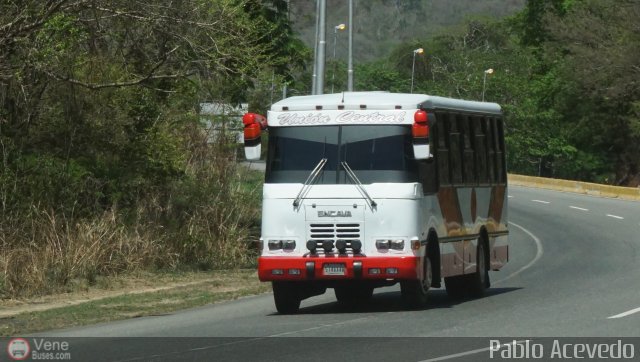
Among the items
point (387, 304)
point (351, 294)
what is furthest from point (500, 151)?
point (387, 304)

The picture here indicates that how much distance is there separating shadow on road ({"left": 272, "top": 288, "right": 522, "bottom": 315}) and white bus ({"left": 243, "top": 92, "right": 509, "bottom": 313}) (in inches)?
11.6

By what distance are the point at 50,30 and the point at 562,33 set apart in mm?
57886

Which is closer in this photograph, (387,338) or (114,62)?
(387,338)

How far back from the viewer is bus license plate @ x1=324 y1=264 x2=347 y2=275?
18.4 metres

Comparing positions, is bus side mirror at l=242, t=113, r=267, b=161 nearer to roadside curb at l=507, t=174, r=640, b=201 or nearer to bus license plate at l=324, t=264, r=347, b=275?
bus license plate at l=324, t=264, r=347, b=275

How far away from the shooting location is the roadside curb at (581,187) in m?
56.3

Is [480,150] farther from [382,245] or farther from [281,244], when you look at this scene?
[281,244]

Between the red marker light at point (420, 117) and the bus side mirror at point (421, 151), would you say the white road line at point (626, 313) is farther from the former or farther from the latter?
the red marker light at point (420, 117)

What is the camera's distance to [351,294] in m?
21.1

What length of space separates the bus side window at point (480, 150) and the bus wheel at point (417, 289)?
3.48m

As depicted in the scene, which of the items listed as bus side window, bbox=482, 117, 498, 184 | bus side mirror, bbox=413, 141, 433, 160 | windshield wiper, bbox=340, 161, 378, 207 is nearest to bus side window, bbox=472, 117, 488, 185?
bus side window, bbox=482, 117, 498, 184

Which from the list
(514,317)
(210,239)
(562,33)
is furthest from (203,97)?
(562,33)

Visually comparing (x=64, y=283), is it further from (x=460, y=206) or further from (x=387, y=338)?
(x=387, y=338)

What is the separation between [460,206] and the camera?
835 inches
